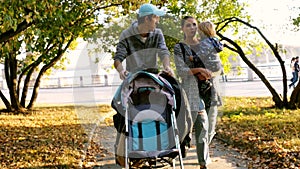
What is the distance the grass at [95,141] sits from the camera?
6930mm

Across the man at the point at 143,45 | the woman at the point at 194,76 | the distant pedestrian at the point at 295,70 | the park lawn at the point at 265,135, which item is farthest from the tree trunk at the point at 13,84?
the man at the point at 143,45

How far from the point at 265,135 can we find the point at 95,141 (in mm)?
3815

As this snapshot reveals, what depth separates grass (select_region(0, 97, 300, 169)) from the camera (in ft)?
22.7

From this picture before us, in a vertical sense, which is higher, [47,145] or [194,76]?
[194,76]

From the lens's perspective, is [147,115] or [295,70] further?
[295,70]

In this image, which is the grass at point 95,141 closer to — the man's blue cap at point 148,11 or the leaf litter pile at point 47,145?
the leaf litter pile at point 47,145

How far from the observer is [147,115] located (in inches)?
194

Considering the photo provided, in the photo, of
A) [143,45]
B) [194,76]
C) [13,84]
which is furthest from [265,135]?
[13,84]

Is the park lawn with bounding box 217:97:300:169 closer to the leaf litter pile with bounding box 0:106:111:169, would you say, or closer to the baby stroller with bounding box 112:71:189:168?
the baby stroller with bounding box 112:71:189:168

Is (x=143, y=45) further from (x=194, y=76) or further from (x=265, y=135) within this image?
(x=265, y=135)

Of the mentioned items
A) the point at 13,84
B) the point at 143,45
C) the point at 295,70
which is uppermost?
the point at 143,45

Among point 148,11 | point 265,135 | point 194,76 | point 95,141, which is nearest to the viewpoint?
point 148,11

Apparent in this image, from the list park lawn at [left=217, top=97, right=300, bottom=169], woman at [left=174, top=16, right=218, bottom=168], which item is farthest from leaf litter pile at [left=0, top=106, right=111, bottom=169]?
park lawn at [left=217, top=97, right=300, bottom=169]

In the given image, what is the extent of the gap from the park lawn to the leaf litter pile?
2794 mm
